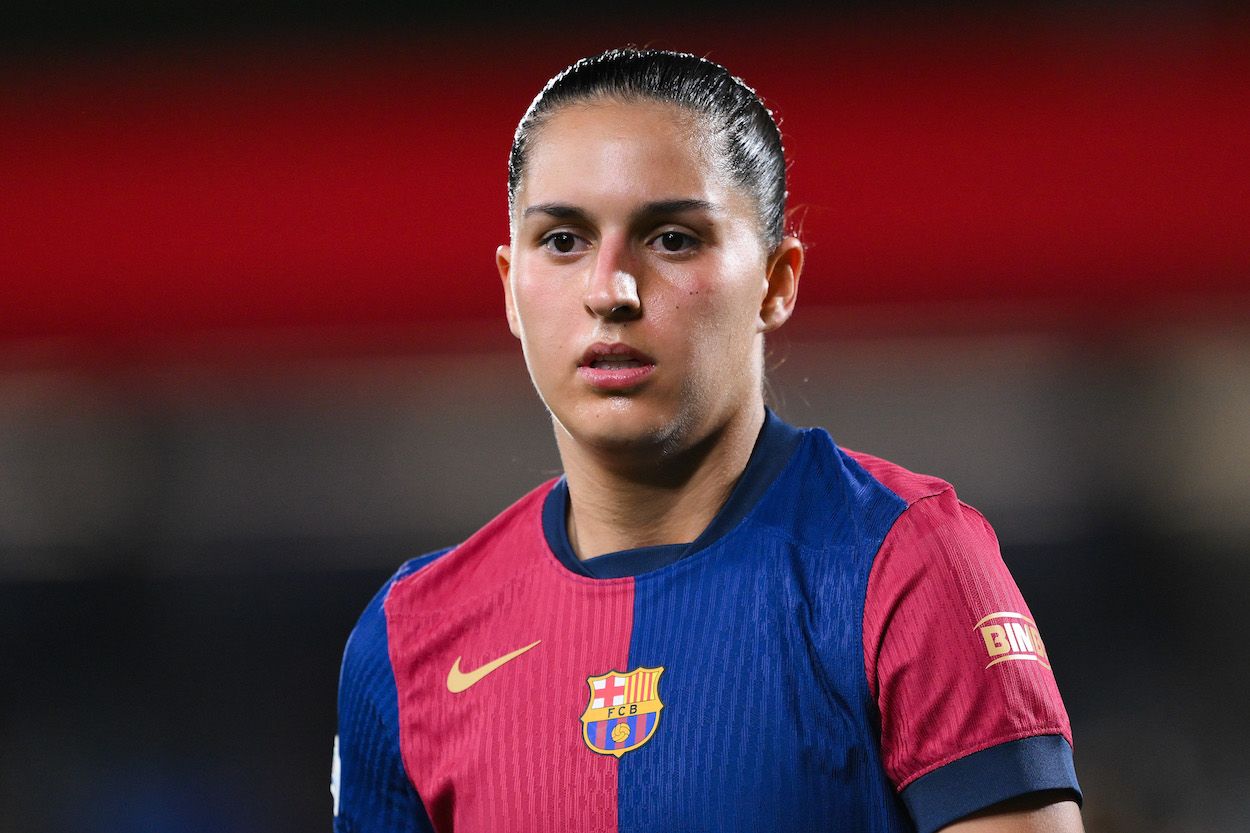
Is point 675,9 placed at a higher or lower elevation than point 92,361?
higher

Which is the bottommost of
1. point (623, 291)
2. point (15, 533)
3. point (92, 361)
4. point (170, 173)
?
point (623, 291)

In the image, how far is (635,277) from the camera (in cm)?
135

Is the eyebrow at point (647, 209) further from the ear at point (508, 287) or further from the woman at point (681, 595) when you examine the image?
the ear at point (508, 287)

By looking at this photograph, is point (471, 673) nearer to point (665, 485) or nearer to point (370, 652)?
point (370, 652)

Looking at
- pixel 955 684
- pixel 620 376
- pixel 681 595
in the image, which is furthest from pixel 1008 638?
pixel 620 376

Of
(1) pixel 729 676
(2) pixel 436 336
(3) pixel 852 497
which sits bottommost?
(1) pixel 729 676

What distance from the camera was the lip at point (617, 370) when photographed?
135 cm

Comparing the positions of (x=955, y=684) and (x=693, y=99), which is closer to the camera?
(x=955, y=684)

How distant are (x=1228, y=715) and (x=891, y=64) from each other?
223 centimetres

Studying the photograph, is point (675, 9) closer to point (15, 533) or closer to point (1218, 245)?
point (1218, 245)

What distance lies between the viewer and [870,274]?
4141 mm

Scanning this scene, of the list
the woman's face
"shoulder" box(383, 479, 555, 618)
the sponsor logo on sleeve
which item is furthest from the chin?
the sponsor logo on sleeve

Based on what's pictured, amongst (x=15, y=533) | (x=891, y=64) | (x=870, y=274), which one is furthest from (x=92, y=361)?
(x=891, y=64)

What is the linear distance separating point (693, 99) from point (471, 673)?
674 mm
